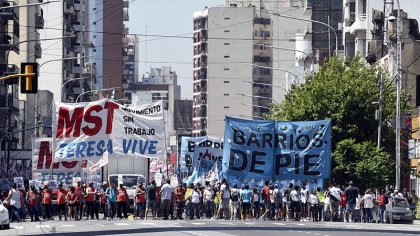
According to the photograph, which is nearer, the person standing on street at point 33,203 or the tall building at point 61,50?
the person standing on street at point 33,203

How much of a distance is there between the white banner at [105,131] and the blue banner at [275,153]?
98.6 inches

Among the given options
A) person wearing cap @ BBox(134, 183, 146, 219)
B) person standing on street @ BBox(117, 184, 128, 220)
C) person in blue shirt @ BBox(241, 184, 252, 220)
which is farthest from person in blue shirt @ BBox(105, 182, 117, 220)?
person in blue shirt @ BBox(241, 184, 252, 220)

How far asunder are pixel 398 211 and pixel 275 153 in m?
7.72

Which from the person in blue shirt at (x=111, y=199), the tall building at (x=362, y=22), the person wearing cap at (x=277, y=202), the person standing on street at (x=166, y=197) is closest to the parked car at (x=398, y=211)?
the person wearing cap at (x=277, y=202)

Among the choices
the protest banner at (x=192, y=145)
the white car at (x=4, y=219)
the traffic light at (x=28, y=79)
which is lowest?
the white car at (x=4, y=219)

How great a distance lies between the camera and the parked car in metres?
59.1

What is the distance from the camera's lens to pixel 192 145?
7562cm

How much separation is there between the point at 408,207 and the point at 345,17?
5046 cm

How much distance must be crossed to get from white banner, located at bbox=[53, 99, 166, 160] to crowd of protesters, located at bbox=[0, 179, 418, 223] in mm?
3812

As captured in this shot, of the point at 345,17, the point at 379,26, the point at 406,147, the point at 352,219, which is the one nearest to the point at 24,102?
the point at 345,17

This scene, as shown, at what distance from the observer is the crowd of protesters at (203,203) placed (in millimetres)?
56438

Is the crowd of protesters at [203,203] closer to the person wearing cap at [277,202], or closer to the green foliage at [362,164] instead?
the person wearing cap at [277,202]

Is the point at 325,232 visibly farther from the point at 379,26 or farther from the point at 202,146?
the point at 379,26

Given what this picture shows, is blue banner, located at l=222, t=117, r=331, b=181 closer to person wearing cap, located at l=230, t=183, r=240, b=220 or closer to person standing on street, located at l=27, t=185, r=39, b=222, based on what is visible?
person wearing cap, located at l=230, t=183, r=240, b=220
